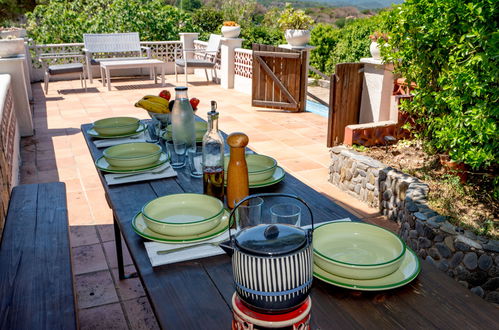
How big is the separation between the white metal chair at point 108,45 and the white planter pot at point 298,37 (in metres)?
3.60

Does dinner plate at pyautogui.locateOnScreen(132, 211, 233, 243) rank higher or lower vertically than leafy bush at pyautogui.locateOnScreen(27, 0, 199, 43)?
lower

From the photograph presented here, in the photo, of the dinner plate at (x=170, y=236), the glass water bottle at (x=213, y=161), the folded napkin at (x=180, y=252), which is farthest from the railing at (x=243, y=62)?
the folded napkin at (x=180, y=252)

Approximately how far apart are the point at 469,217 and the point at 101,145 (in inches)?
89.3

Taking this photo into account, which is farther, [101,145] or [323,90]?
[323,90]

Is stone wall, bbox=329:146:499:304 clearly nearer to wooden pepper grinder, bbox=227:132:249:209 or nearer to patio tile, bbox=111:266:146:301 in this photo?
wooden pepper grinder, bbox=227:132:249:209

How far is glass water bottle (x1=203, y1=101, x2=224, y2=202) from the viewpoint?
175 cm

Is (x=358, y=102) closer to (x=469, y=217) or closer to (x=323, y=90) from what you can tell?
(x=469, y=217)

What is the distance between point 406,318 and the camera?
A: 1.10 m

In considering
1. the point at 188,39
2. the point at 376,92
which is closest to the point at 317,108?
the point at 376,92

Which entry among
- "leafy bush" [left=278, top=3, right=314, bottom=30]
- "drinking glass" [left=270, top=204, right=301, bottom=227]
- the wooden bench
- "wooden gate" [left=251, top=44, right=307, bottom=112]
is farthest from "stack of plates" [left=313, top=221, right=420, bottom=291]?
"leafy bush" [left=278, top=3, right=314, bottom=30]

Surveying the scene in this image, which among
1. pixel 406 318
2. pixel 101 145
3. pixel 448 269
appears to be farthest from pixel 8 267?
pixel 448 269

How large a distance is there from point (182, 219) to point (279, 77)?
547cm

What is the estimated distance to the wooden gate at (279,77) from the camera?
21.7 feet

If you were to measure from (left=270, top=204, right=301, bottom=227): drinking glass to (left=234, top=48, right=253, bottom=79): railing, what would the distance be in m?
7.09
